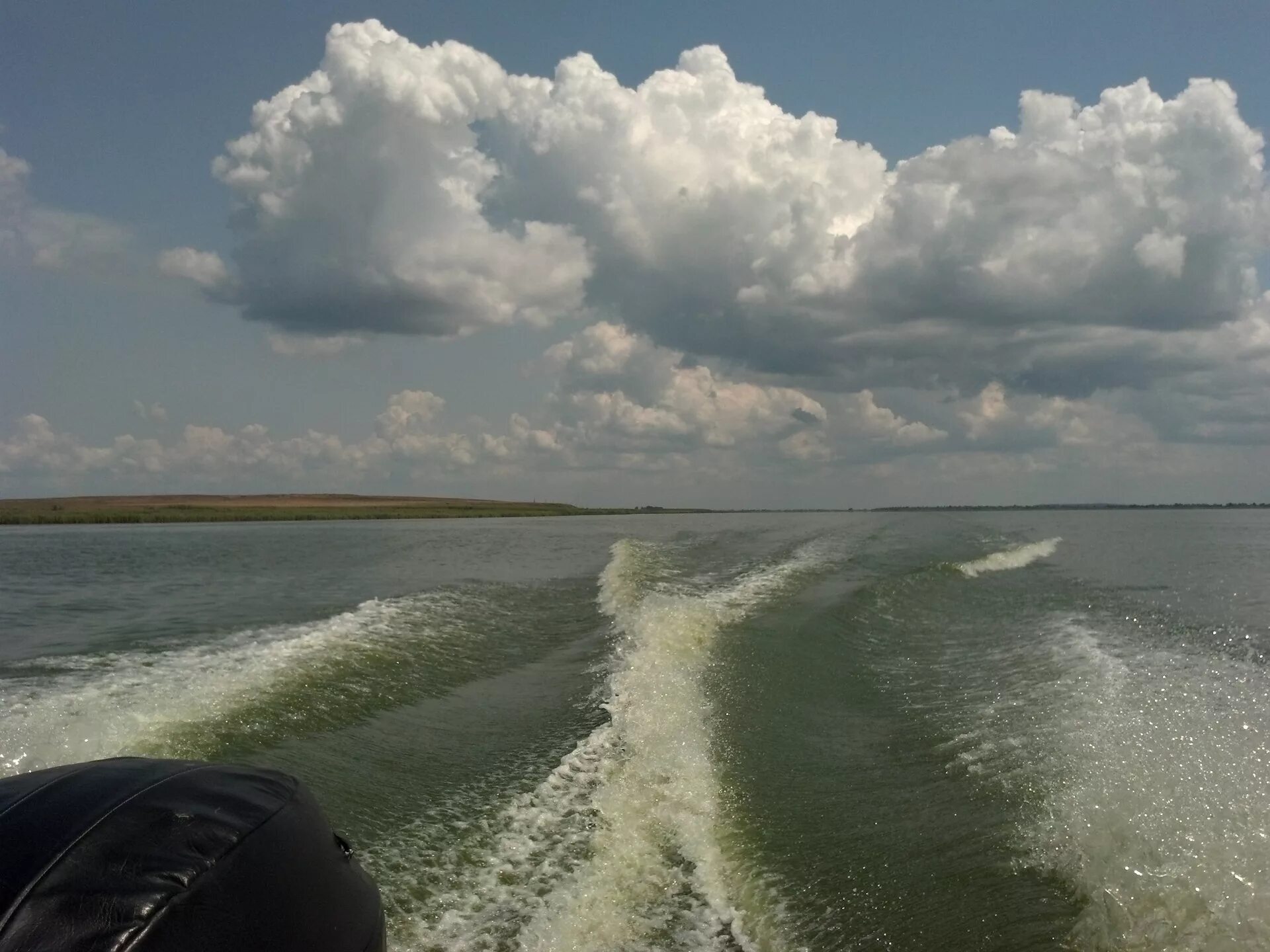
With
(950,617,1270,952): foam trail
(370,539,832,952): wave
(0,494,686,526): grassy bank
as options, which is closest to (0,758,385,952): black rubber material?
(370,539,832,952): wave

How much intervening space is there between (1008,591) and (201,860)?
19.3 m

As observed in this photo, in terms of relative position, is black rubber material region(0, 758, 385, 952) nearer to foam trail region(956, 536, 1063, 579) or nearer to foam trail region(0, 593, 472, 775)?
foam trail region(0, 593, 472, 775)

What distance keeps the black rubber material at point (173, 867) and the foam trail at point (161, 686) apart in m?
4.52

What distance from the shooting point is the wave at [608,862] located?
196 inches

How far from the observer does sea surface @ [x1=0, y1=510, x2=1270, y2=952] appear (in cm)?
519

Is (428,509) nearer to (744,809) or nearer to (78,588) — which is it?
(78,588)

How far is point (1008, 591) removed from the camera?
19.8m

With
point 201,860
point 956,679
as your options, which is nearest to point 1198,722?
point 956,679

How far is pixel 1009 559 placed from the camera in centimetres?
2767

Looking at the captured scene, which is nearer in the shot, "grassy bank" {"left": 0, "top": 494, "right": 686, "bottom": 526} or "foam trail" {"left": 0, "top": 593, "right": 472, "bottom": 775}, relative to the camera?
"foam trail" {"left": 0, "top": 593, "right": 472, "bottom": 775}

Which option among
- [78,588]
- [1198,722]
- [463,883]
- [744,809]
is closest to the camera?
[463,883]

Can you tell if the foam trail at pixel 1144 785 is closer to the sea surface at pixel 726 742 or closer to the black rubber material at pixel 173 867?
the sea surface at pixel 726 742

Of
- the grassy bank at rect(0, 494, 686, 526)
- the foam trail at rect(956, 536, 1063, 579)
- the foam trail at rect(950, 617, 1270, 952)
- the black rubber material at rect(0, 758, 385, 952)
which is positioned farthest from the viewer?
the grassy bank at rect(0, 494, 686, 526)

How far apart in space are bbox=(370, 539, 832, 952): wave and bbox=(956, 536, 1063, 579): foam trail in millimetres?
16415
